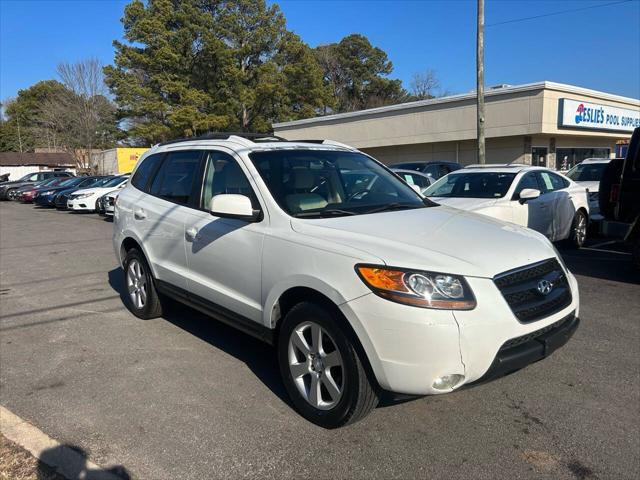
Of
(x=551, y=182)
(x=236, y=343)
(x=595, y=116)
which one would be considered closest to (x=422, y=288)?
(x=236, y=343)

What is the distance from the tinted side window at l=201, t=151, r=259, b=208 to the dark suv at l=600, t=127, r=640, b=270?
17.4 ft

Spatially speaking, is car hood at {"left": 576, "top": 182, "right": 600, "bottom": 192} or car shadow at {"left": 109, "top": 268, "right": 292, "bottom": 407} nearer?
car shadow at {"left": 109, "top": 268, "right": 292, "bottom": 407}

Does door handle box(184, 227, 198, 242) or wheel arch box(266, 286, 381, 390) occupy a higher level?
door handle box(184, 227, 198, 242)

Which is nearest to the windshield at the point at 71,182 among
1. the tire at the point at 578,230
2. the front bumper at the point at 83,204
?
the front bumper at the point at 83,204

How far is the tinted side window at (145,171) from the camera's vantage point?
5531 mm

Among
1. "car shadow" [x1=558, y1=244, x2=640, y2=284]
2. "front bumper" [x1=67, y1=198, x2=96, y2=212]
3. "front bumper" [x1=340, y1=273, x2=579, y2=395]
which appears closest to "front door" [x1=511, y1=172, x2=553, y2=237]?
"car shadow" [x1=558, y1=244, x2=640, y2=284]

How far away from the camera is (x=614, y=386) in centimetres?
388

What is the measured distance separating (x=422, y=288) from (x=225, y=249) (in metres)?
1.73

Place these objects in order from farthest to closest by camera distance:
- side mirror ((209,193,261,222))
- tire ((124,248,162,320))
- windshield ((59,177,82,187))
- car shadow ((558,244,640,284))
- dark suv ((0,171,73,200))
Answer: dark suv ((0,171,73,200)) → windshield ((59,177,82,187)) → car shadow ((558,244,640,284)) → tire ((124,248,162,320)) → side mirror ((209,193,261,222))

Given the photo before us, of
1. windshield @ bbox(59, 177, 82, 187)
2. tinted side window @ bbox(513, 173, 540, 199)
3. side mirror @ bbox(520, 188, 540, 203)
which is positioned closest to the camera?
side mirror @ bbox(520, 188, 540, 203)

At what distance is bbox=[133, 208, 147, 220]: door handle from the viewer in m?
5.28

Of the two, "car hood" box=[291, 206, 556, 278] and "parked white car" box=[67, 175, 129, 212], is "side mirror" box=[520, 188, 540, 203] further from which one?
"parked white car" box=[67, 175, 129, 212]

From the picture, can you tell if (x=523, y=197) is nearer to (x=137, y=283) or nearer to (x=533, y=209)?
(x=533, y=209)

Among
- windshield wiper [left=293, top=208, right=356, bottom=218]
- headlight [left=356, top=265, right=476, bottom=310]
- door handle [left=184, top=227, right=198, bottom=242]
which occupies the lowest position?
headlight [left=356, top=265, right=476, bottom=310]
